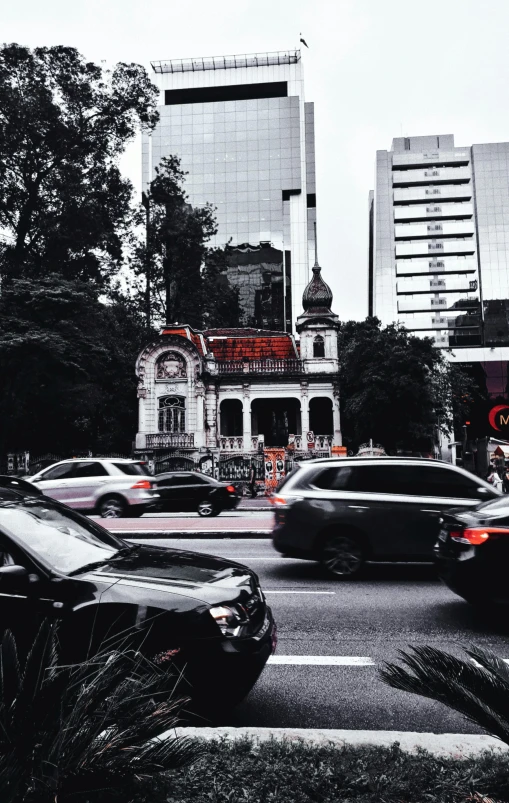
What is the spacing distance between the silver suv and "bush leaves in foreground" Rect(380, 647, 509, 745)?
1558 cm

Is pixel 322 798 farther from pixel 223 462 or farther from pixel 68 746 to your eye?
pixel 223 462

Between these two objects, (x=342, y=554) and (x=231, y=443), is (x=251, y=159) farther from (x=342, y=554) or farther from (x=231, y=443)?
(x=342, y=554)

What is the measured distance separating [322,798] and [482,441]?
119ft

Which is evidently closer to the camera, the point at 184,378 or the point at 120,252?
the point at 120,252

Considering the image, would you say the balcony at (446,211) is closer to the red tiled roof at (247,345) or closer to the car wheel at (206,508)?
the red tiled roof at (247,345)

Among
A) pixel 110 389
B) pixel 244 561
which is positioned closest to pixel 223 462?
pixel 110 389

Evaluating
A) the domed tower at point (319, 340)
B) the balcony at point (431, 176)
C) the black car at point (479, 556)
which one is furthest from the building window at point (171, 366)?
the balcony at point (431, 176)

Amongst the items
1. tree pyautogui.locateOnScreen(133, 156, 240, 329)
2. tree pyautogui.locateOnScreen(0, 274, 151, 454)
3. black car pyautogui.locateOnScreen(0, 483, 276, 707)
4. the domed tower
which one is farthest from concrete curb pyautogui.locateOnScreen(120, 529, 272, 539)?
tree pyautogui.locateOnScreen(133, 156, 240, 329)

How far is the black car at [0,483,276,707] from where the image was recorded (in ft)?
14.0

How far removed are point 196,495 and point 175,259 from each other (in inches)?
1244

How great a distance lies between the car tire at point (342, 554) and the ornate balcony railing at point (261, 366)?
3319 cm

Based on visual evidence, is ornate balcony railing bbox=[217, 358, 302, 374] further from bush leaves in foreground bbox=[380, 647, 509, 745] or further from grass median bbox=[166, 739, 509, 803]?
bush leaves in foreground bbox=[380, 647, 509, 745]

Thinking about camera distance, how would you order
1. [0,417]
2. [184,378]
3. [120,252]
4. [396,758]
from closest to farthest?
[396,758]
[0,417]
[120,252]
[184,378]

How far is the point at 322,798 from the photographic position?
119 inches
